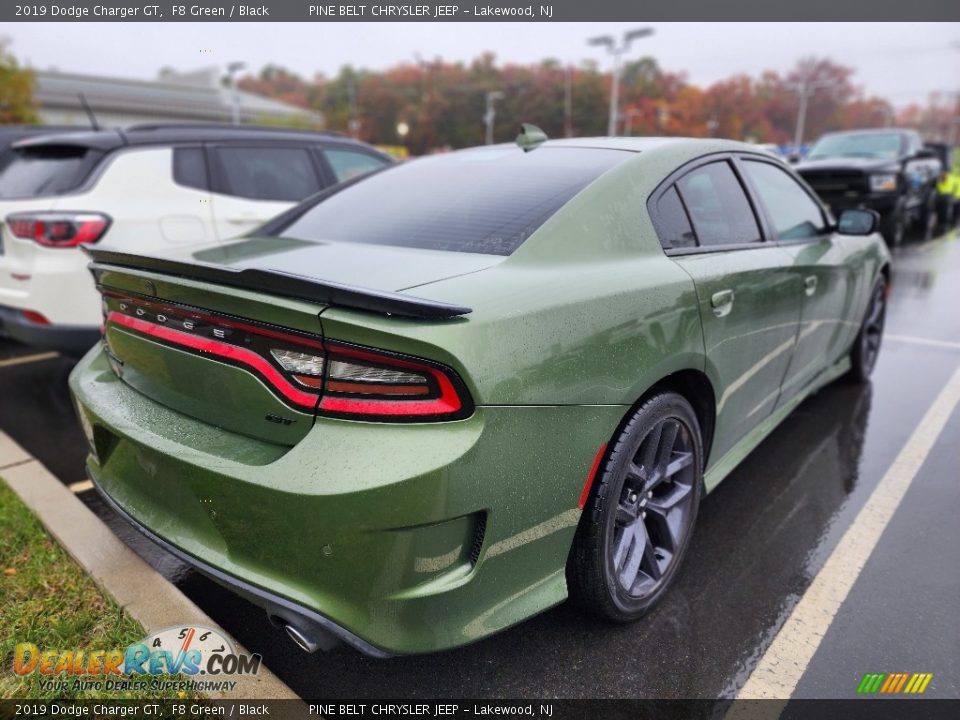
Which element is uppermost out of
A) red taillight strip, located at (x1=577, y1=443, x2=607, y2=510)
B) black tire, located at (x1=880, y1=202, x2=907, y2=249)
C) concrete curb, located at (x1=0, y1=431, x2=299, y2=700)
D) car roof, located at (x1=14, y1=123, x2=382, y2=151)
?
car roof, located at (x1=14, y1=123, x2=382, y2=151)

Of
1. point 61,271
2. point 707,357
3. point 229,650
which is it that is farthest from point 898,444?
point 61,271

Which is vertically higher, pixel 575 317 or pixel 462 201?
pixel 462 201

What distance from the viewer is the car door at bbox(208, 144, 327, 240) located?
491 cm

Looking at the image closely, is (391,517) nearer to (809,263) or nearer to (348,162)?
(809,263)

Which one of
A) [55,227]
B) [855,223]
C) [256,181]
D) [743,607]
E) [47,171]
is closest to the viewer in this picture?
[743,607]

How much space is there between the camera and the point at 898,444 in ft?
12.3

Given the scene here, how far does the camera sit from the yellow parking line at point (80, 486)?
10.5 ft

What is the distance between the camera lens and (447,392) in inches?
62.8

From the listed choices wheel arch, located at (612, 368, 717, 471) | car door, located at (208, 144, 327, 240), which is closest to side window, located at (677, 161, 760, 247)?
wheel arch, located at (612, 368, 717, 471)

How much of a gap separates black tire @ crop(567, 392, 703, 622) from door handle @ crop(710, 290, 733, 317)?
355mm

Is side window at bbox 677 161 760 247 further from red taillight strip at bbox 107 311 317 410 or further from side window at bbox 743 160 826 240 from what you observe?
red taillight strip at bbox 107 311 317 410

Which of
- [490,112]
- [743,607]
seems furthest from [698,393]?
[490,112]

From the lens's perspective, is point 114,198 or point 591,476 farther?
point 114,198

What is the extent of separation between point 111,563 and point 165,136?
3.30 meters
